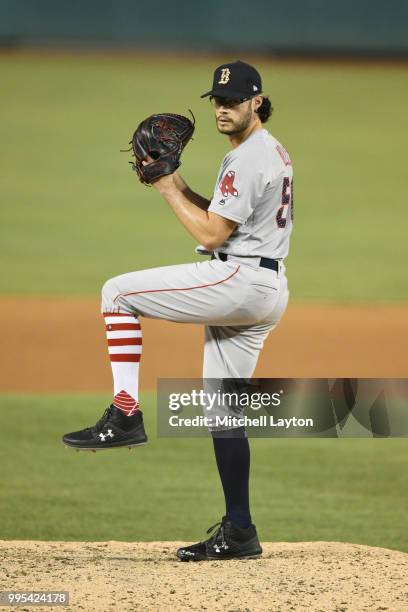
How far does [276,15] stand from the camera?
69.7 ft

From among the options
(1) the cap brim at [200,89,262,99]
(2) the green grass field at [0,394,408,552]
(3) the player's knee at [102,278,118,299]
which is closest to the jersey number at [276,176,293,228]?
(1) the cap brim at [200,89,262,99]

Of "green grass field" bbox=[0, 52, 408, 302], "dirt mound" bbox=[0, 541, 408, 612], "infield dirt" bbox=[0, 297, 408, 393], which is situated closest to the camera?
"dirt mound" bbox=[0, 541, 408, 612]

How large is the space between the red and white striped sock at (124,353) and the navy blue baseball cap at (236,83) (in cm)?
99

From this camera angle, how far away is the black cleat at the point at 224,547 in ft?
15.9

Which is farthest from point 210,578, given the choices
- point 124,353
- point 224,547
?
point 124,353

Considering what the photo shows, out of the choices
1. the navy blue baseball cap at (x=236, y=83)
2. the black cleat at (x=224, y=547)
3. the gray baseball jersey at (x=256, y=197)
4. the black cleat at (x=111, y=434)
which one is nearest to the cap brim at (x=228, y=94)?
the navy blue baseball cap at (x=236, y=83)

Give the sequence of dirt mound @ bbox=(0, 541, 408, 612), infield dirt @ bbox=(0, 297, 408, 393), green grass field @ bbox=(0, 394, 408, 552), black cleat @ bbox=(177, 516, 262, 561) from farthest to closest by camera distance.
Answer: infield dirt @ bbox=(0, 297, 408, 393) → green grass field @ bbox=(0, 394, 408, 552) → black cleat @ bbox=(177, 516, 262, 561) → dirt mound @ bbox=(0, 541, 408, 612)

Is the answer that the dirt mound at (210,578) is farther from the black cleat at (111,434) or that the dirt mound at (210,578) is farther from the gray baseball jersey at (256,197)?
the gray baseball jersey at (256,197)

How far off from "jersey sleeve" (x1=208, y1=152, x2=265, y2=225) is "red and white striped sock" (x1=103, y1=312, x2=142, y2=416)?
0.59 metres

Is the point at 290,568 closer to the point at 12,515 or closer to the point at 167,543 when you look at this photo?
the point at 167,543

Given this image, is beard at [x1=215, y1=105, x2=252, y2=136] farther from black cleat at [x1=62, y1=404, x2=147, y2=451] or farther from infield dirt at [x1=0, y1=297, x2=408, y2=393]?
infield dirt at [x1=0, y1=297, x2=408, y2=393]

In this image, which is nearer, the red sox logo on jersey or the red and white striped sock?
the red sox logo on jersey

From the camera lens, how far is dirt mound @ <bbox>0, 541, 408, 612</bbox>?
4223 mm

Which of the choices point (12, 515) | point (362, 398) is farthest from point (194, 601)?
point (362, 398)
